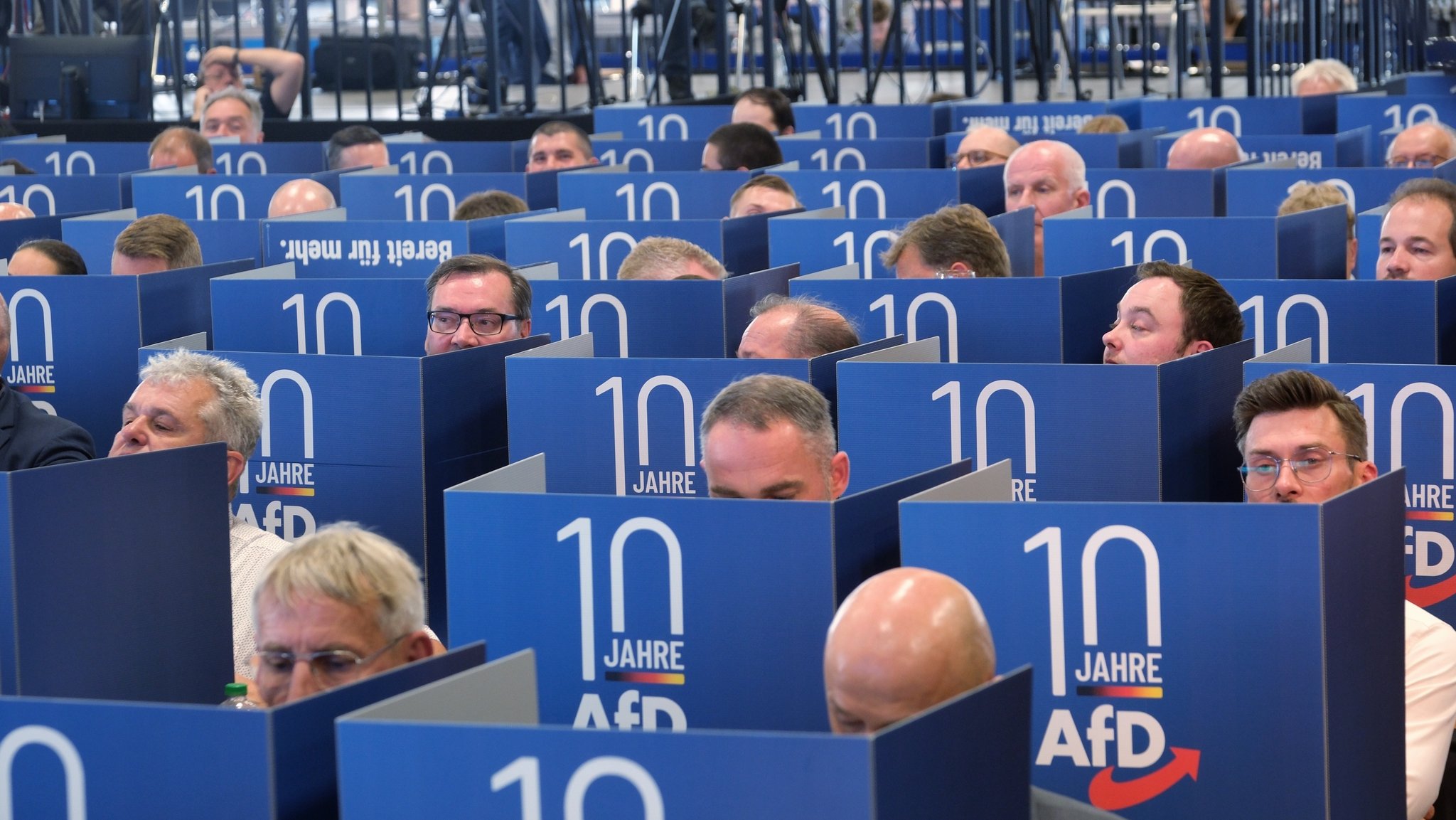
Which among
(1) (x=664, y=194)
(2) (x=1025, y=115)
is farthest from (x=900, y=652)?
(2) (x=1025, y=115)

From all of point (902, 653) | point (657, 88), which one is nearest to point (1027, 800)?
point (902, 653)

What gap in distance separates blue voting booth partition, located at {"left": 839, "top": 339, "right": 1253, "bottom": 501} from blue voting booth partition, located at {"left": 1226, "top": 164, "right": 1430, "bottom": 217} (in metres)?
3.56

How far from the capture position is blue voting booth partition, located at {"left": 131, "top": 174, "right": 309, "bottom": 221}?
8828 mm

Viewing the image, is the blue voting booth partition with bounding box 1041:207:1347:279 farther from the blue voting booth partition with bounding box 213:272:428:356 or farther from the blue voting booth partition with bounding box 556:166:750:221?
the blue voting booth partition with bounding box 213:272:428:356

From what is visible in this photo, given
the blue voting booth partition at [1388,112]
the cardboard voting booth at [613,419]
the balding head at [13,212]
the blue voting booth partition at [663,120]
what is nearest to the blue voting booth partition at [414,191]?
the balding head at [13,212]

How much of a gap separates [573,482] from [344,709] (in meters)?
2.05

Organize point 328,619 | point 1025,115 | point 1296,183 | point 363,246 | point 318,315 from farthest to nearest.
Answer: point 1025,115 → point 1296,183 → point 363,246 → point 318,315 → point 328,619

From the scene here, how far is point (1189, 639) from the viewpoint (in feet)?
9.91

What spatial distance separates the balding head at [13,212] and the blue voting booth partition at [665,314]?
318cm

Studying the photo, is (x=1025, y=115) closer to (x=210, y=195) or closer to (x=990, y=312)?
(x=210, y=195)

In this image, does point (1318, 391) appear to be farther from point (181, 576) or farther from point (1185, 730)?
point (181, 576)

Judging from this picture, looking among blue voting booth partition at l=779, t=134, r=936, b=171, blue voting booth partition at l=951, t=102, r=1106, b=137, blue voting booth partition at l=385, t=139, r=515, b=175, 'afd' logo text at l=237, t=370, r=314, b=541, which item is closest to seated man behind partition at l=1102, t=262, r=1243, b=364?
'afd' logo text at l=237, t=370, r=314, b=541

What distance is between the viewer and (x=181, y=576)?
3.58 meters

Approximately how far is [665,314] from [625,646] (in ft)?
7.40
